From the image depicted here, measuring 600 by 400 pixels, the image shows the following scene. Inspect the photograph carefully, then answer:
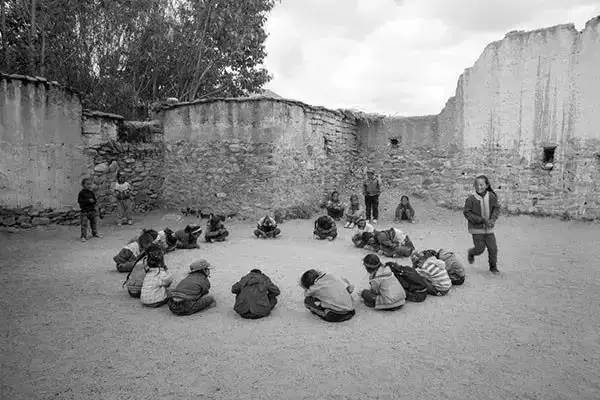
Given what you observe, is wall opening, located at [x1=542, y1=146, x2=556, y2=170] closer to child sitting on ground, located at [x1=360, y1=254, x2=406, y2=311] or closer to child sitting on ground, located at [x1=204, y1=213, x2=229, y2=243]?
child sitting on ground, located at [x1=360, y1=254, x2=406, y2=311]

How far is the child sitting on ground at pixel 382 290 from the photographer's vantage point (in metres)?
4.36

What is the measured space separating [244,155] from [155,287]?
6.02 metres

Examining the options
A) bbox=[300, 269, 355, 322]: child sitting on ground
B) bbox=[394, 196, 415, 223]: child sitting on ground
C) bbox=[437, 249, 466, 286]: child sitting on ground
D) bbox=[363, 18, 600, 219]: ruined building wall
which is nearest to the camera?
bbox=[300, 269, 355, 322]: child sitting on ground

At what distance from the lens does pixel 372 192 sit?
10.4 meters

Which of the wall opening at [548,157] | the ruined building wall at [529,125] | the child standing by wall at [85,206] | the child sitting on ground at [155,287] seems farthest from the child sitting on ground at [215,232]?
the wall opening at [548,157]

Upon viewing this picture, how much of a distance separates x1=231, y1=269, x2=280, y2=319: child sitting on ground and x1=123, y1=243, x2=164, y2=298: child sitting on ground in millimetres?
1031

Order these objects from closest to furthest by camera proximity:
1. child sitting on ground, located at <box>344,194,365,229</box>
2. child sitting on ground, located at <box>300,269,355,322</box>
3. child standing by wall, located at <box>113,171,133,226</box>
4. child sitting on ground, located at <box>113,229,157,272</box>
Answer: child sitting on ground, located at <box>300,269,355,322</box> → child sitting on ground, located at <box>113,229,157,272</box> → child standing by wall, located at <box>113,171,133,226</box> → child sitting on ground, located at <box>344,194,365,229</box>

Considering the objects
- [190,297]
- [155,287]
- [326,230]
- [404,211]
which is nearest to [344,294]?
[190,297]

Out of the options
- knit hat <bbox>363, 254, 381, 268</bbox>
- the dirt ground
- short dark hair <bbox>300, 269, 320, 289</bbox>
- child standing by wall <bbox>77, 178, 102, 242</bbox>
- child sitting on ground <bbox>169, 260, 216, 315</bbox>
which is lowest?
Answer: the dirt ground

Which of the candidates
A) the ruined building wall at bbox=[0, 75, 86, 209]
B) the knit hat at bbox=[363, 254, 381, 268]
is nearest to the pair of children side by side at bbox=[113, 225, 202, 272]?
the knit hat at bbox=[363, 254, 381, 268]

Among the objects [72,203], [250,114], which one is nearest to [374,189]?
[250,114]

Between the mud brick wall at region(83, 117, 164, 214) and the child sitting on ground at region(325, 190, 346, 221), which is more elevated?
the mud brick wall at region(83, 117, 164, 214)

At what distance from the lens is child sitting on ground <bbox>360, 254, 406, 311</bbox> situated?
14.3 ft

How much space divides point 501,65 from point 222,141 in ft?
23.8
